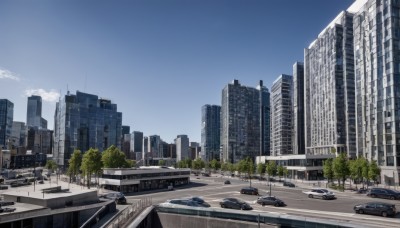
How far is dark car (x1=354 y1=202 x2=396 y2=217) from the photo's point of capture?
3928 centimetres

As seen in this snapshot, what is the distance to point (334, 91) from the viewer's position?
15212cm

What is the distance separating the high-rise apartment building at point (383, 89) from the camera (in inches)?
3858

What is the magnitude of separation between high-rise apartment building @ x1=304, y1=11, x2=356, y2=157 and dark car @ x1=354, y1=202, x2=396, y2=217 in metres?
111

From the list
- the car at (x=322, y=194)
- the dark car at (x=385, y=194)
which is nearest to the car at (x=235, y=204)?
the car at (x=322, y=194)

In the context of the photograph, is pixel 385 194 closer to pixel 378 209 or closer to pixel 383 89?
pixel 378 209

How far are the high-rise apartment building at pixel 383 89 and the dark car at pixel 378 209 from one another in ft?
212

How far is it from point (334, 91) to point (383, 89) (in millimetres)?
49307

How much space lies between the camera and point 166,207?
1380 inches

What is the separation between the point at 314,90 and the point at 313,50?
22227 millimetres

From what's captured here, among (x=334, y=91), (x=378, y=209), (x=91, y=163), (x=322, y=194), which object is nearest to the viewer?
(x=378, y=209)

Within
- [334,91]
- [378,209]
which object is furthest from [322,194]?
[334,91]

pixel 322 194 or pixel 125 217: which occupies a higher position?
pixel 125 217

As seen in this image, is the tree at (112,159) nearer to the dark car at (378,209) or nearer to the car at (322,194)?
the car at (322,194)

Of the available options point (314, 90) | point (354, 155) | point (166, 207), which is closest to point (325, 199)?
point (166, 207)
